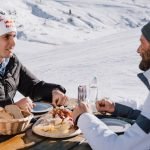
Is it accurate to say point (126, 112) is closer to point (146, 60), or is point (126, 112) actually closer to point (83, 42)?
point (146, 60)

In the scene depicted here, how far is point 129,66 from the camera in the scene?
10031 millimetres

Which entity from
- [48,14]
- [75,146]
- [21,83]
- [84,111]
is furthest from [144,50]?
[48,14]

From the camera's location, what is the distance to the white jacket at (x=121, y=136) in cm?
212

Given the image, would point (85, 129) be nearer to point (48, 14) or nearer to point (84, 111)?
point (84, 111)

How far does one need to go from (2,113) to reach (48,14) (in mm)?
26206

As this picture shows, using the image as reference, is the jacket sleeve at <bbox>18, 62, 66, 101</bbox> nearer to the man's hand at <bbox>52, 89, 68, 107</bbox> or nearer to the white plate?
the man's hand at <bbox>52, 89, 68, 107</bbox>

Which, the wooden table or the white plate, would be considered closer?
the wooden table

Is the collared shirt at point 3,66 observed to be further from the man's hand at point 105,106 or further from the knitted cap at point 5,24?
the man's hand at point 105,106

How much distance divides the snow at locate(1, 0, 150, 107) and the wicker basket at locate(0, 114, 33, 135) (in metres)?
1.14

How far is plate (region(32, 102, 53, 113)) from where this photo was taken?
3111 mm

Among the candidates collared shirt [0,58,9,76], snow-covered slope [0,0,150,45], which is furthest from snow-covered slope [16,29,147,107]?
snow-covered slope [0,0,150,45]

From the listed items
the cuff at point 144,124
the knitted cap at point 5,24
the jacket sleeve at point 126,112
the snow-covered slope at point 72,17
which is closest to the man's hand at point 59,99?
the jacket sleeve at point 126,112

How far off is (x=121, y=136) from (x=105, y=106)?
2.73ft

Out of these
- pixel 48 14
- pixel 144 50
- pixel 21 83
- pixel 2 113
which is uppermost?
pixel 144 50
